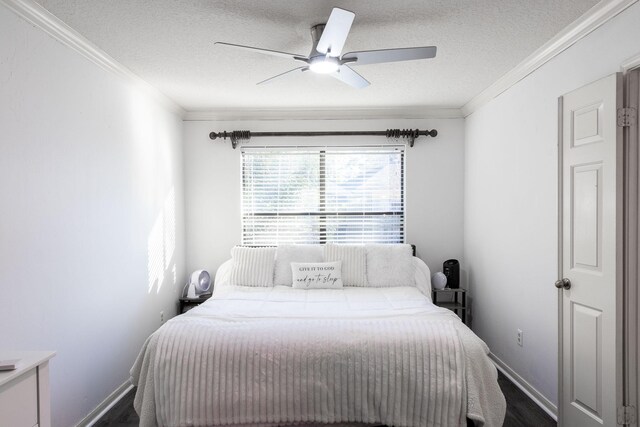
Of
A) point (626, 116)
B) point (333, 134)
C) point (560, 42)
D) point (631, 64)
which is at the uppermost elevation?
point (560, 42)

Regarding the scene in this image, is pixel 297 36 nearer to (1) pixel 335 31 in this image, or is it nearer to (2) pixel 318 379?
(1) pixel 335 31

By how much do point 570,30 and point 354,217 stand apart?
2624mm

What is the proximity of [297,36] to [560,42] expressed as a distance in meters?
1.68

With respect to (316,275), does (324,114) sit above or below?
above

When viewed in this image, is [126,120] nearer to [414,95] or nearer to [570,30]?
[414,95]

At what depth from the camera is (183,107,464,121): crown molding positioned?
436 centimetres

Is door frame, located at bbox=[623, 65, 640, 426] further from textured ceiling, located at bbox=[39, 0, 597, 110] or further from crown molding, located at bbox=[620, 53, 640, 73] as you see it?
textured ceiling, located at bbox=[39, 0, 597, 110]

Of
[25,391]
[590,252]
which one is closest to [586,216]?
[590,252]

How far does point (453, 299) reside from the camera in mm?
4293

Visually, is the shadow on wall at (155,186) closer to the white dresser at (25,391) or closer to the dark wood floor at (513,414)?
the dark wood floor at (513,414)

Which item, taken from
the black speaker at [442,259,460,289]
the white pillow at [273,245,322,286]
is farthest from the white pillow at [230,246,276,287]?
the black speaker at [442,259,460,289]

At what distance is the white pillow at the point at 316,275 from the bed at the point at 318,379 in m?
1.31

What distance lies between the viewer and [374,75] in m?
3.28

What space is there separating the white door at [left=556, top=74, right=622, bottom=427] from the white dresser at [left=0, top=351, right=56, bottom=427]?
2.59m
